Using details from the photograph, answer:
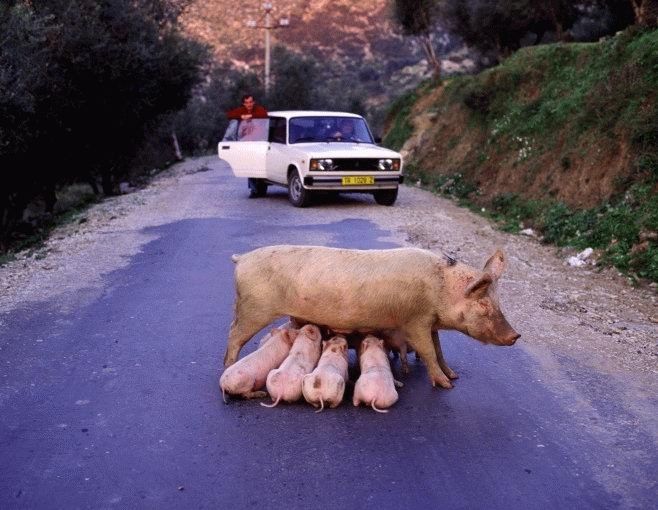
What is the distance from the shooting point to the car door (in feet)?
51.9

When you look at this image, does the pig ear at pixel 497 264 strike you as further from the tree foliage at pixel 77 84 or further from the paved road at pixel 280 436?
the tree foliage at pixel 77 84

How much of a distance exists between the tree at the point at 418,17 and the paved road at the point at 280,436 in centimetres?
2286

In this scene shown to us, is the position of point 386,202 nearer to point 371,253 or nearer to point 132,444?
point 371,253

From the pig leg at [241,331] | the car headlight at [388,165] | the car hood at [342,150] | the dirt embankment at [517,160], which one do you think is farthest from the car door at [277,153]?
the pig leg at [241,331]

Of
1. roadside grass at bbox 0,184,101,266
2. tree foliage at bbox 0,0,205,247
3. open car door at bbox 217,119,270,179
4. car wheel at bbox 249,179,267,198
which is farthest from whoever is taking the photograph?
car wheel at bbox 249,179,267,198

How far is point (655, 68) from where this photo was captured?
13.1m

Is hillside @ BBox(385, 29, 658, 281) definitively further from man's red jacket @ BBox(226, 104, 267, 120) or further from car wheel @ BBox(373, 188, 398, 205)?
man's red jacket @ BBox(226, 104, 267, 120)

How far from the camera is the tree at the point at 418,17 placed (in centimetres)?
2770

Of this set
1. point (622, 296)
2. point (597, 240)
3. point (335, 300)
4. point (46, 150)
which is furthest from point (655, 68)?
point (46, 150)

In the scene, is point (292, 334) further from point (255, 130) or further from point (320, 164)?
point (255, 130)

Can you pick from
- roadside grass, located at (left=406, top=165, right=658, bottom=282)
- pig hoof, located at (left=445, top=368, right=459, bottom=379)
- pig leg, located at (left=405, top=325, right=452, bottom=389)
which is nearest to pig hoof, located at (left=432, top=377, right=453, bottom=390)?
pig leg, located at (left=405, top=325, right=452, bottom=389)

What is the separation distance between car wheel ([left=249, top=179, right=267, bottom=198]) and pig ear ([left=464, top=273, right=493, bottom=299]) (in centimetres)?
1237

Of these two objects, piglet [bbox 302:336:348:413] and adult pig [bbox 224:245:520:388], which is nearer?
piglet [bbox 302:336:348:413]

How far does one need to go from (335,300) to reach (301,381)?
2.08 feet
